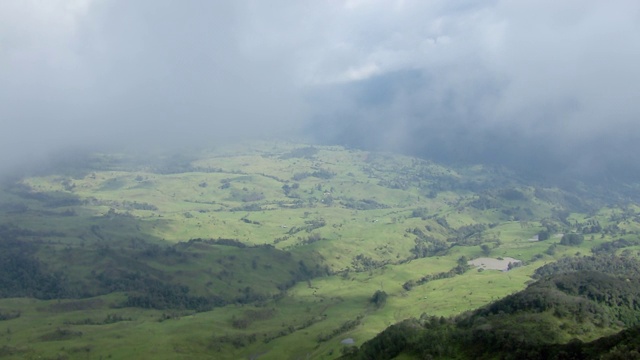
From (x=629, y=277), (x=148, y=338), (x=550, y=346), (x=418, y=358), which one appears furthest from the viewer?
(x=148, y=338)

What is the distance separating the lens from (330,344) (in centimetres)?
17725

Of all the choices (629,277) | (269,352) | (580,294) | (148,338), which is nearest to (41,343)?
(148,338)

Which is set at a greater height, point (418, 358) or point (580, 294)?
point (580, 294)

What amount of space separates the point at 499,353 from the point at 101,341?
459ft

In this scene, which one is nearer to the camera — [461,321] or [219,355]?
[461,321]

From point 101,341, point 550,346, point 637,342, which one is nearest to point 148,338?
point 101,341

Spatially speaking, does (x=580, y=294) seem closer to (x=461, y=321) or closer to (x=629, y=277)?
(x=629, y=277)

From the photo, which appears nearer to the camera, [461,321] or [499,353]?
[499,353]

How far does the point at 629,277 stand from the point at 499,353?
82.5m

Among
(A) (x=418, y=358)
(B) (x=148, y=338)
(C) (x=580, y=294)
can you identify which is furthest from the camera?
(B) (x=148, y=338)

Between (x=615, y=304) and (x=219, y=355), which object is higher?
(x=615, y=304)

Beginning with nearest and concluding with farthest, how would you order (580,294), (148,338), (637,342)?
(637,342), (580,294), (148,338)

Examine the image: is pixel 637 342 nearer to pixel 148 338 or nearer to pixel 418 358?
pixel 418 358

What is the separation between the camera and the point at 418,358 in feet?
374
